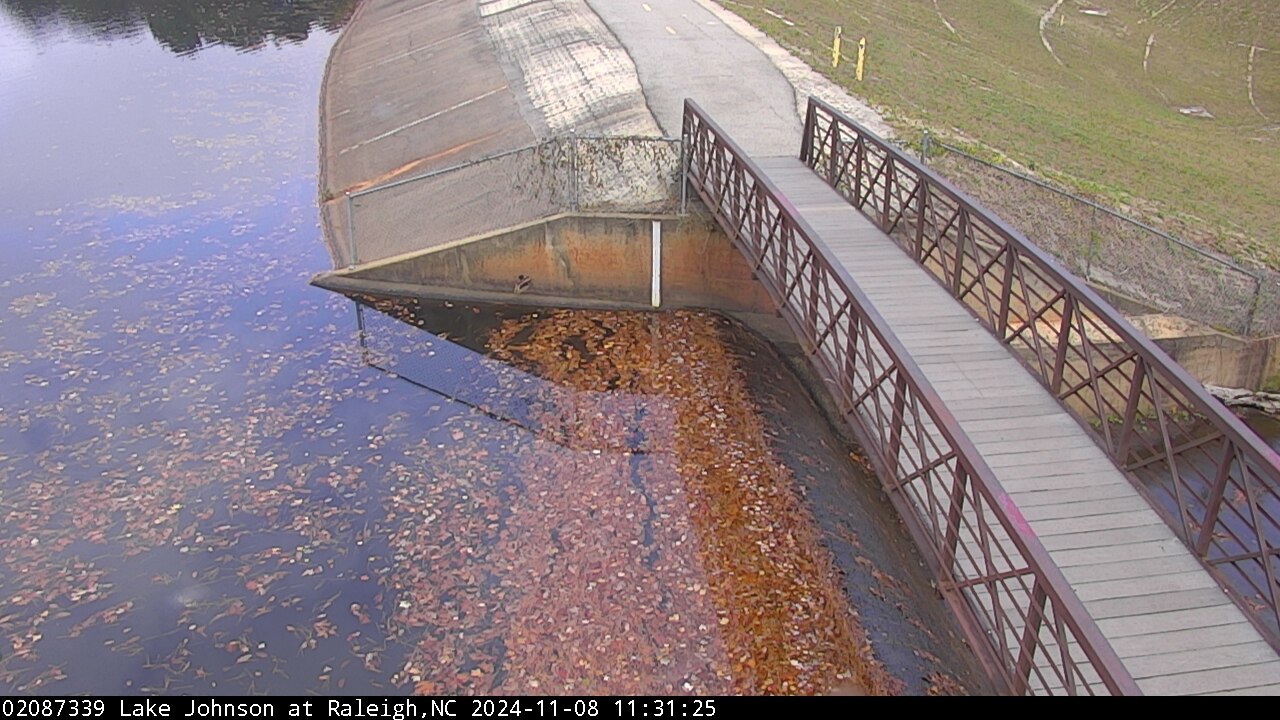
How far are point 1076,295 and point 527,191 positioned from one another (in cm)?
1154

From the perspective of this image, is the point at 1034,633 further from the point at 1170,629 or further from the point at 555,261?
the point at 555,261

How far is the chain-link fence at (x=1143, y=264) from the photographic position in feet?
50.3

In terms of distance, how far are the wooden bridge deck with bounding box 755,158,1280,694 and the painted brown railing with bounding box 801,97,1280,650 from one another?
6.8 inches

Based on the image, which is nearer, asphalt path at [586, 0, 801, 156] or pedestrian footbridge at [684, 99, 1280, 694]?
pedestrian footbridge at [684, 99, 1280, 694]

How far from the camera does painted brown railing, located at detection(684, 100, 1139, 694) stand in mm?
6648

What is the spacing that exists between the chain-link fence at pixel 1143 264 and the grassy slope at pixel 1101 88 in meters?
2.29

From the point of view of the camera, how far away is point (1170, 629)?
7.28 meters

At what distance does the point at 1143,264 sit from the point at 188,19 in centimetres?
4037

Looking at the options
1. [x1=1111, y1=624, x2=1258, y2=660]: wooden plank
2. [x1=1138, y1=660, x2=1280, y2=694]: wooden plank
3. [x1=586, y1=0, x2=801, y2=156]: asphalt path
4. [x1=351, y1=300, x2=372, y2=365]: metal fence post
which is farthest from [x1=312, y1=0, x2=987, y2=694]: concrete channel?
[x1=1138, y1=660, x2=1280, y2=694]: wooden plank

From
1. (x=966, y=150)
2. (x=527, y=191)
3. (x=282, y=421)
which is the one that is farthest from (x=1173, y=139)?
(x=282, y=421)

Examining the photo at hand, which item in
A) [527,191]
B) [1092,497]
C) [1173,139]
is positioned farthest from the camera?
[1173,139]

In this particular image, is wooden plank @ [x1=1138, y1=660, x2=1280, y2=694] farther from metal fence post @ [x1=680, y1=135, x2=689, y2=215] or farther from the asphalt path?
the asphalt path

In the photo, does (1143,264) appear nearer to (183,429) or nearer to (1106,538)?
(1106,538)

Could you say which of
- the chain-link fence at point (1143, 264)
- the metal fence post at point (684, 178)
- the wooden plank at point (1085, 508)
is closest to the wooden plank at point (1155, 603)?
the wooden plank at point (1085, 508)
